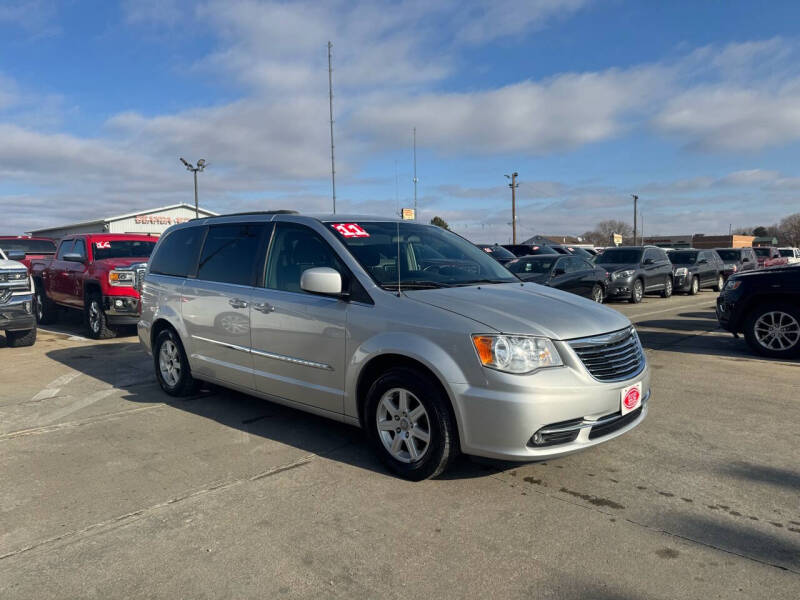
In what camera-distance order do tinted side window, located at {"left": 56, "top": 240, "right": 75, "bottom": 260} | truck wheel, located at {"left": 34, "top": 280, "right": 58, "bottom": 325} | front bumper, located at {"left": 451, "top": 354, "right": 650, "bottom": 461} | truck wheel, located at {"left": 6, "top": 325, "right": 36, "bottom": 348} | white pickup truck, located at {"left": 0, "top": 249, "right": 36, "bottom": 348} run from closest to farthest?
front bumper, located at {"left": 451, "top": 354, "right": 650, "bottom": 461} < white pickup truck, located at {"left": 0, "top": 249, "right": 36, "bottom": 348} < truck wheel, located at {"left": 6, "top": 325, "right": 36, "bottom": 348} < tinted side window, located at {"left": 56, "top": 240, "right": 75, "bottom": 260} < truck wheel, located at {"left": 34, "top": 280, "right": 58, "bottom": 325}

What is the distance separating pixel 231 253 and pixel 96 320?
19.5 feet

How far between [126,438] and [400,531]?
107 inches

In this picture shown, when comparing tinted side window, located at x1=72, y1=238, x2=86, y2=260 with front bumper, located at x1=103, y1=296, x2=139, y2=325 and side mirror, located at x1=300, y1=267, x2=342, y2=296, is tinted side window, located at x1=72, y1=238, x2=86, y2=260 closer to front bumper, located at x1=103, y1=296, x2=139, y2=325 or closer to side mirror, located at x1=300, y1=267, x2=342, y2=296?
front bumper, located at x1=103, y1=296, x2=139, y2=325

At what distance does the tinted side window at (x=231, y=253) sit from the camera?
5086mm

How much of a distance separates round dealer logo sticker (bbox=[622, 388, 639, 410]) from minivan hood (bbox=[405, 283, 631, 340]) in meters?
0.41

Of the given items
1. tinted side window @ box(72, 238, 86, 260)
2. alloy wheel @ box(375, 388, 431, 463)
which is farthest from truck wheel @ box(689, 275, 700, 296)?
alloy wheel @ box(375, 388, 431, 463)

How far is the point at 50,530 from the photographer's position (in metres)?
3.25

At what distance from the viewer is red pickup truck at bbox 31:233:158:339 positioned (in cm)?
955

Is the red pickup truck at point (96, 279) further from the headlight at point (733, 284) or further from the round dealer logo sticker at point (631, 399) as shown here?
the headlight at point (733, 284)

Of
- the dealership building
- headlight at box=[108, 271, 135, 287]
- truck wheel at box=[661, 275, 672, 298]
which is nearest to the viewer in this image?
headlight at box=[108, 271, 135, 287]

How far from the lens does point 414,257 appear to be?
4.57 m

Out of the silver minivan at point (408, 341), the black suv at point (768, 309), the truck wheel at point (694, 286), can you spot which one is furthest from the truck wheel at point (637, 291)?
the silver minivan at point (408, 341)

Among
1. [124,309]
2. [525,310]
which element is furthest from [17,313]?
[525,310]

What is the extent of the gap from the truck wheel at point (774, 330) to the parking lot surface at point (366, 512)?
278cm
